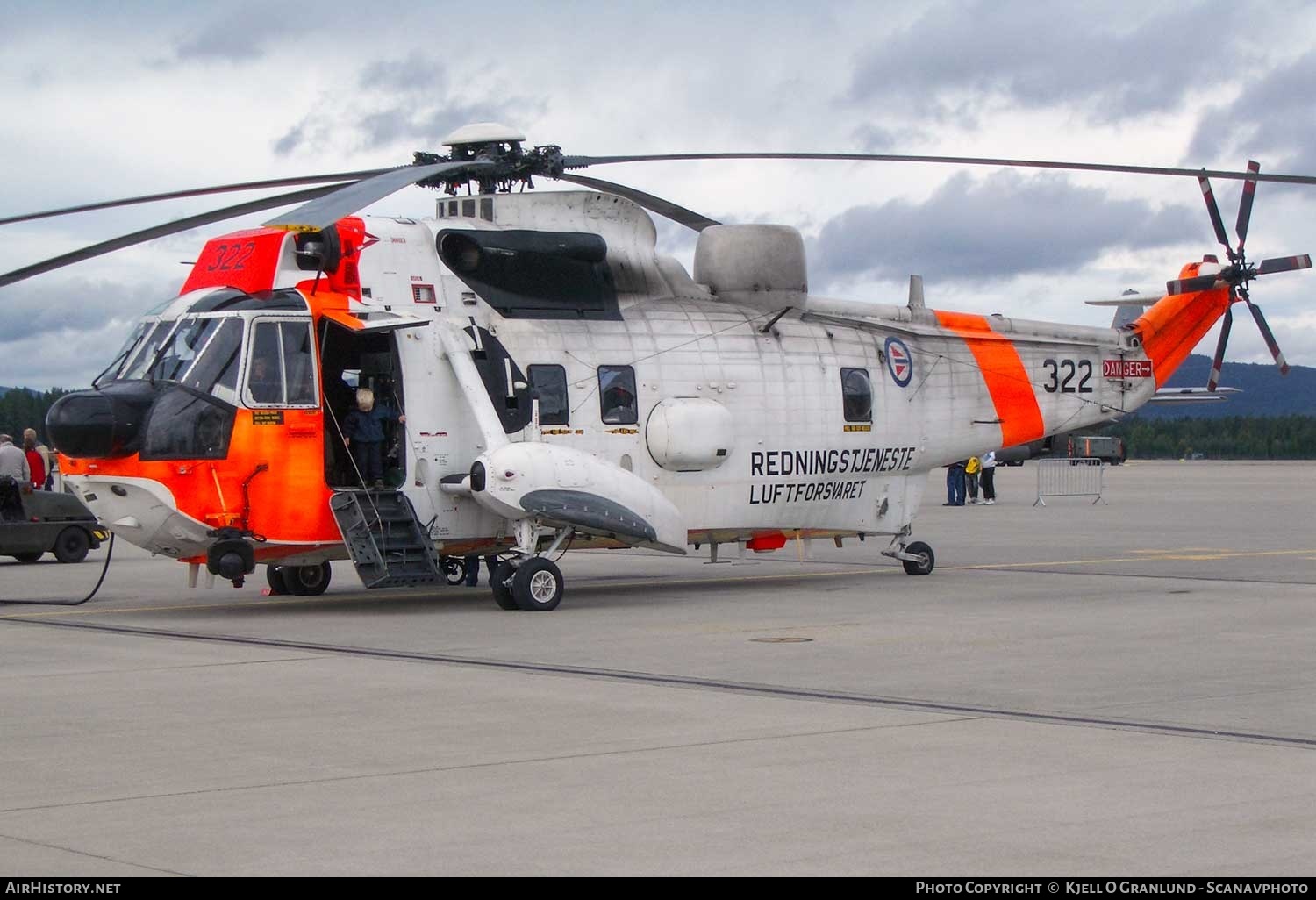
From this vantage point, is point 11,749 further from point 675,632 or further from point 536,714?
point 675,632

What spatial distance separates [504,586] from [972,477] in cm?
2794

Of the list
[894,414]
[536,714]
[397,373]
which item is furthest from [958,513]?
[536,714]

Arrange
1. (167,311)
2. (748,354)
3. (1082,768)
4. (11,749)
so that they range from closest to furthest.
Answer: (1082,768), (11,749), (167,311), (748,354)

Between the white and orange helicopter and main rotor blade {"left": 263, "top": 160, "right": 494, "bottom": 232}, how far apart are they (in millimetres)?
38

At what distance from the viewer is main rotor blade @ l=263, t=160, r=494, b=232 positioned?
42.5ft

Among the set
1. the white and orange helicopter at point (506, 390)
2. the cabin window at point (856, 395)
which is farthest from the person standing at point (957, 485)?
the cabin window at point (856, 395)

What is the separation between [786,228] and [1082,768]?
12553 mm

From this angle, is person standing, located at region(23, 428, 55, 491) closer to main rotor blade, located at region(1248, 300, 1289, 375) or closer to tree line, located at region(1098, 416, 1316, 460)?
main rotor blade, located at region(1248, 300, 1289, 375)

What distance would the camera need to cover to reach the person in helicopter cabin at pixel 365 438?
16.7m

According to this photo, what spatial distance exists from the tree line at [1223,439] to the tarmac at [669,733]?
10452 cm

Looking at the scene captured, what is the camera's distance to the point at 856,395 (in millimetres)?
20062

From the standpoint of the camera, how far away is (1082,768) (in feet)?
26.7

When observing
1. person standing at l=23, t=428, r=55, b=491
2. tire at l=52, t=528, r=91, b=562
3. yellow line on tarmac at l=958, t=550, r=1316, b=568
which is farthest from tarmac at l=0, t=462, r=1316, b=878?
person standing at l=23, t=428, r=55, b=491

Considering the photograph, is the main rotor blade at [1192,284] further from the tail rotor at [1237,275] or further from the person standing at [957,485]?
the person standing at [957,485]
